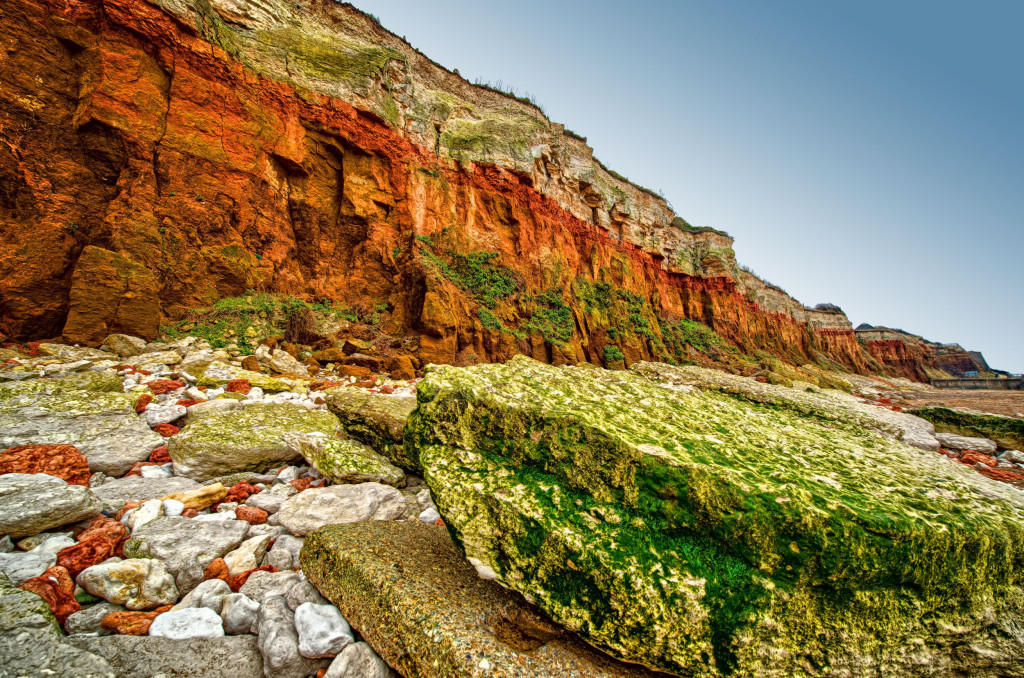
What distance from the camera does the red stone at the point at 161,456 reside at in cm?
370

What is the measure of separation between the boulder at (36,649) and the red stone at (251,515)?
1192 mm

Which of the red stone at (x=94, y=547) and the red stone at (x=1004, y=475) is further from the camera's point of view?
the red stone at (x=1004, y=475)

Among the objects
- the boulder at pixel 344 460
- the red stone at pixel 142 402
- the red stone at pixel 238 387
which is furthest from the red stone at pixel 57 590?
the red stone at pixel 238 387

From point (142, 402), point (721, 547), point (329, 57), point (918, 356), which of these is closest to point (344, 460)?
point (721, 547)

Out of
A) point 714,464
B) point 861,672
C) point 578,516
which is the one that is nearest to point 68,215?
point 578,516

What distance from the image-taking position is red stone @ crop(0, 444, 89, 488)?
291 cm

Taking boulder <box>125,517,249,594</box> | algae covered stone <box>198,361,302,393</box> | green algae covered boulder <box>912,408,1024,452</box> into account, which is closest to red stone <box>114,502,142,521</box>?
boulder <box>125,517,249,594</box>

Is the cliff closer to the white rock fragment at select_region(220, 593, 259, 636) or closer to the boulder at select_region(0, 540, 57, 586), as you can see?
the white rock fragment at select_region(220, 593, 259, 636)

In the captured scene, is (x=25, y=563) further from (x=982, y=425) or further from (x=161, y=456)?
(x=982, y=425)

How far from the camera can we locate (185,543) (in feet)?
7.94

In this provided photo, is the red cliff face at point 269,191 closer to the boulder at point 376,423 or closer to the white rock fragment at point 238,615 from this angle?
the boulder at point 376,423

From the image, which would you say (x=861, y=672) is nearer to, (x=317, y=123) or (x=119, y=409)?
(x=119, y=409)

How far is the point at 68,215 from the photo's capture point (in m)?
8.15

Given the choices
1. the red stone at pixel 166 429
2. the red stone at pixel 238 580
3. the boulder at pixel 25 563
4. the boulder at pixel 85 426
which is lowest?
the red stone at pixel 166 429
